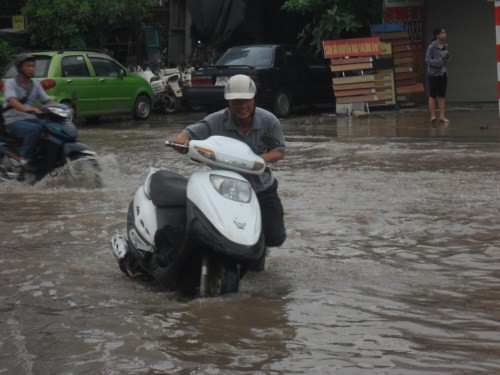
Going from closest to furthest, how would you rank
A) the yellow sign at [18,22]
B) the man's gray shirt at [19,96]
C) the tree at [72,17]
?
the man's gray shirt at [19,96] < the tree at [72,17] < the yellow sign at [18,22]

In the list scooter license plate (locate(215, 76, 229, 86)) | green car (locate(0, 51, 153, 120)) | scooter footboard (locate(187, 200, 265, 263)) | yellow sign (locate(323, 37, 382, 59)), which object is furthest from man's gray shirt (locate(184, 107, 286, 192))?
yellow sign (locate(323, 37, 382, 59))

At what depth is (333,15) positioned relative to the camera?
1991 cm

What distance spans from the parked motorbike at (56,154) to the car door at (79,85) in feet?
26.9

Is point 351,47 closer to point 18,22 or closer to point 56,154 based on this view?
point 18,22

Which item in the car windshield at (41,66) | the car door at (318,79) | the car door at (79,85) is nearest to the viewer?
the car windshield at (41,66)

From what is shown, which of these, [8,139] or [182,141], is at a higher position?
[182,141]

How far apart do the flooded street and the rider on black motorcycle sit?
562 mm

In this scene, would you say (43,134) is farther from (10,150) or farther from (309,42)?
(309,42)

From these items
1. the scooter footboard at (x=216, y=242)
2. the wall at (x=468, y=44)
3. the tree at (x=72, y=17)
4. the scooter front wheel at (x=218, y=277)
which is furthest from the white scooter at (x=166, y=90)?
the scooter footboard at (x=216, y=242)

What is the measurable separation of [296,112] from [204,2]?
137 inches

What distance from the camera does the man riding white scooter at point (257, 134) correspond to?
6.00m

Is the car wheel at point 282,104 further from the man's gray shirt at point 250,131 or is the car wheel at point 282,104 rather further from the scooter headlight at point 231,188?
the scooter headlight at point 231,188

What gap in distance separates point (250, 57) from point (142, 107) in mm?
2864

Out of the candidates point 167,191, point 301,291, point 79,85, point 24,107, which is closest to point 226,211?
point 167,191
